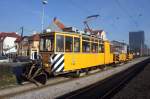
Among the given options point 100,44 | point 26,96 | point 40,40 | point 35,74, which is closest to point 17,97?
point 26,96

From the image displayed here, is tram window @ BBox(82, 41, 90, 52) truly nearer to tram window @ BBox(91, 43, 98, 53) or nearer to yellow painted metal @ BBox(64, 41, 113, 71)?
yellow painted metal @ BBox(64, 41, 113, 71)

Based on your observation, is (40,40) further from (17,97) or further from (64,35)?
(17,97)

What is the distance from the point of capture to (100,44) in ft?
71.2

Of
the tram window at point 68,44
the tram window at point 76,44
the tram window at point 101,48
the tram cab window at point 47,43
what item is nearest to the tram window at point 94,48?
the tram window at point 101,48

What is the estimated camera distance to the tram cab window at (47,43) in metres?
15.1

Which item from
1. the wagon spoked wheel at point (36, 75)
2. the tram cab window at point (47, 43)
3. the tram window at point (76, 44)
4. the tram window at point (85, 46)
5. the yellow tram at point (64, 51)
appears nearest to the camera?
the wagon spoked wheel at point (36, 75)

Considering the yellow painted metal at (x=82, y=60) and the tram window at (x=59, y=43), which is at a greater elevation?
the tram window at (x=59, y=43)

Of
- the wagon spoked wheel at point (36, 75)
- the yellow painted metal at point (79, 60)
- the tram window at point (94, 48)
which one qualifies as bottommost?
the wagon spoked wheel at point (36, 75)

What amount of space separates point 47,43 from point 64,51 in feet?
3.97

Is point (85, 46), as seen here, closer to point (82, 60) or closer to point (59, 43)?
point (82, 60)

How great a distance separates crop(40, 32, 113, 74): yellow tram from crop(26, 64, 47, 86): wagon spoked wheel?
59cm

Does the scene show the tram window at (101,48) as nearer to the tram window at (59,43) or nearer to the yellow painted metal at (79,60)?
the yellow painted metal at (79,60)

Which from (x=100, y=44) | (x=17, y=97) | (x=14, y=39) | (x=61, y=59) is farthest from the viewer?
(x=14, y=39)

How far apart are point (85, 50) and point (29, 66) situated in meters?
5.05
